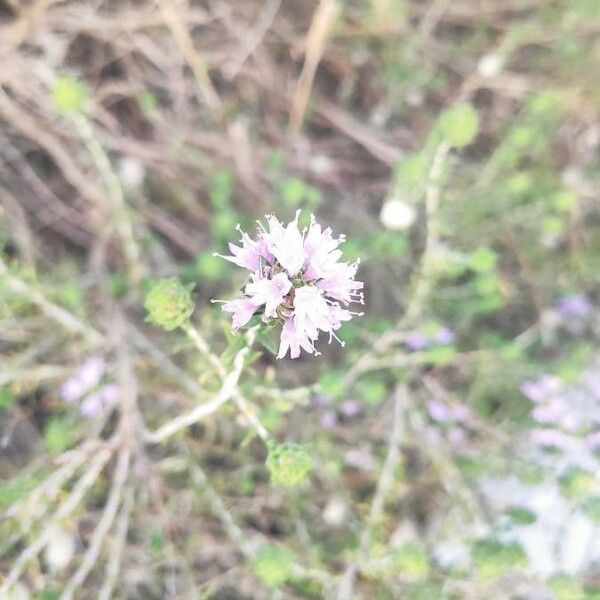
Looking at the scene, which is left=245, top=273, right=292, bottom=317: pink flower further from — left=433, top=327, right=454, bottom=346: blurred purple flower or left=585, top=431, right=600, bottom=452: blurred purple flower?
left=585, top=431, right=600, bottom=452: blurred purple flower

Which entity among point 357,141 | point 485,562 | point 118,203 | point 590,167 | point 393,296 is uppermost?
point 590,167

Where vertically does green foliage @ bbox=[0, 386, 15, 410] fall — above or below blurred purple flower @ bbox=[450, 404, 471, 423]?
below

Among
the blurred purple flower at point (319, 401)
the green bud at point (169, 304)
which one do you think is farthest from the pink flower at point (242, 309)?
the blurred purple flower at point (319, 401)

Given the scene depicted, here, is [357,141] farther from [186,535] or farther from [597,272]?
[186,535]

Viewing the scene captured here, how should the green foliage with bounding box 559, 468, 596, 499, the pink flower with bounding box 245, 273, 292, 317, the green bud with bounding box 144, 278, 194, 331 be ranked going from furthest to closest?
the green foliage with bounding box 559, 468, 596, 499 < the green bud with bounding box 144, 278, 194, 331 < the pink flower with bounding box 245, 273, 292, 317

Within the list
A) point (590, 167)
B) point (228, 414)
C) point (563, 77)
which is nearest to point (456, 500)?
point (228, 414)

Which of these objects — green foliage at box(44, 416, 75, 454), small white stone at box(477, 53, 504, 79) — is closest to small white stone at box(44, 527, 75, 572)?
green foliage at box(44, 416, 75, 454)
